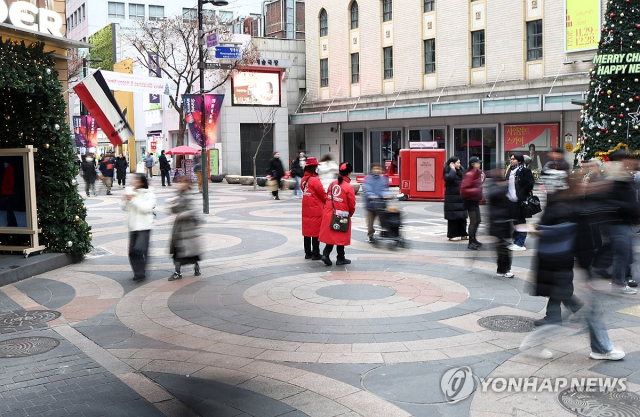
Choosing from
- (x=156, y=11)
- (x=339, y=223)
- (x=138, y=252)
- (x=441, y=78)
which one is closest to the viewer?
(x=138, y=252)

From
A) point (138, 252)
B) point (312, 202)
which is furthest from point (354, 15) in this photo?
point (138, 252)

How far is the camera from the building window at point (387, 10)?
36.9m

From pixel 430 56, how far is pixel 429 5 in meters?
2.63

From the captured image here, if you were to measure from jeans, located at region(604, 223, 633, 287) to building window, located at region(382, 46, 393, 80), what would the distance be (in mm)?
30074

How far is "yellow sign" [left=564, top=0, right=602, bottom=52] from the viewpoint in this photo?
2711 cm

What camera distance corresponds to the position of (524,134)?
3062 centimetres

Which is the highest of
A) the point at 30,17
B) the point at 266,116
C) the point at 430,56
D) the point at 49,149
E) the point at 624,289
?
the point at 430,56

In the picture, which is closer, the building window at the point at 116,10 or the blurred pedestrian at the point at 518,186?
the blurred pedestrian at the point at 518,186

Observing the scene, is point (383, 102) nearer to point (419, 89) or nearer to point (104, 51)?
point (419, 89)

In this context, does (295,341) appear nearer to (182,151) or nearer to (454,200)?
(454,200)

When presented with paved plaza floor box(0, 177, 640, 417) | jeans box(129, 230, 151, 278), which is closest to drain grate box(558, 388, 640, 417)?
paved plaza floor box(0, 177, 640, 417)

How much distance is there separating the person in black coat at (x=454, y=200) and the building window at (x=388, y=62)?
24.5 m

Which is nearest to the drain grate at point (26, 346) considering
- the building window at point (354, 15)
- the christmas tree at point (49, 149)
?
the christmas tree at point (49, 149)

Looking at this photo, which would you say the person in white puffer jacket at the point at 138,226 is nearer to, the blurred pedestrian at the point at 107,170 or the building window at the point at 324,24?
the blurred pedestrian at the point at 107,170
